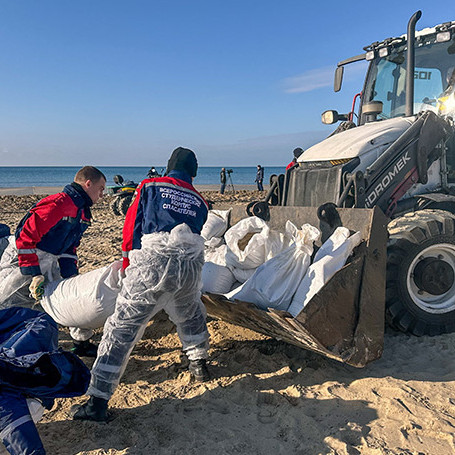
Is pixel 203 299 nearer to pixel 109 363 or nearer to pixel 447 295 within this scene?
pixel 109 363

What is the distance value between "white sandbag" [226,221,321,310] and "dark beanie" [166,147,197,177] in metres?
0.98

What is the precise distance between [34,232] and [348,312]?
250 centimetres

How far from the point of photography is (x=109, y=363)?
3.09m

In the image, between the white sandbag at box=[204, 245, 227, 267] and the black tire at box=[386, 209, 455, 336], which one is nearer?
the black tire at box=[386, 209, 455, 336]

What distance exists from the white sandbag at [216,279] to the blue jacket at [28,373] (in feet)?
4.84

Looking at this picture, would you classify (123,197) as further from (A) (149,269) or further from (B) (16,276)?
(A) (149,269)

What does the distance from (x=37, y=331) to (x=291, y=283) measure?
1.88 meters

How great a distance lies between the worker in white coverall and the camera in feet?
10.1

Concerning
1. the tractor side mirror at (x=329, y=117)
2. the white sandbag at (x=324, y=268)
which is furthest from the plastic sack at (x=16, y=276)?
the tractor side mirror at (x=329, y=117)

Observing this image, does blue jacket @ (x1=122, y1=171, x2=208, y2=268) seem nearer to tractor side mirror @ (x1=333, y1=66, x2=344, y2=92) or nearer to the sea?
tractor side mirror @ (x1=333, y1=66, x2=344, y2=92)

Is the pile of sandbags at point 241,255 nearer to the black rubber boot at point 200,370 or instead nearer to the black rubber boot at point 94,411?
the black rubber boot at point 200,370

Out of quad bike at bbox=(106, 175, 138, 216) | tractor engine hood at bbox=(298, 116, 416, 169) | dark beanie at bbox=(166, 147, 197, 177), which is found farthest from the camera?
quad bike at bbox=(106, 175, 138, 216)

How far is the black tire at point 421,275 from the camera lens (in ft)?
13.2

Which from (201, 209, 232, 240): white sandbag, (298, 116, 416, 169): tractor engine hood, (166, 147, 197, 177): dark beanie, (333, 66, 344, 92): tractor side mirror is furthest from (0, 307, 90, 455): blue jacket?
(333, 66, 344, 92): tractor side mirror
